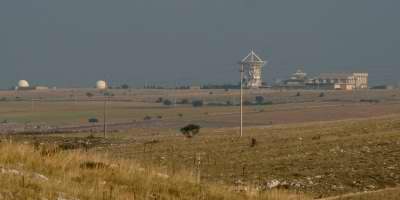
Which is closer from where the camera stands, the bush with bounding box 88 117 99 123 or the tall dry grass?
the tall dry grass

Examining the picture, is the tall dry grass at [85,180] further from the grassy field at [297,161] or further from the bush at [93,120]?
the bush at [93,120]

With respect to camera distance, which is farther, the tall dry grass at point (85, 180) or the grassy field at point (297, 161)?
the grassy field at point (297, 161)

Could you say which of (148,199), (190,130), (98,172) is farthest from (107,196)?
(190,130)

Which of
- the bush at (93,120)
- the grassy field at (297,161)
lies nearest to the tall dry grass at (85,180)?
the grassy field at (297,161)

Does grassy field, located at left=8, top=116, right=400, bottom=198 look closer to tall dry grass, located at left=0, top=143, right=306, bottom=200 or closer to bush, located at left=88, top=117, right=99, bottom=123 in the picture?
tall dry grass, located at left=0, top=143, right=306, bottom=200

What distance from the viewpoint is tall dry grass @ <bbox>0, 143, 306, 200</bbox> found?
12820 millimetres

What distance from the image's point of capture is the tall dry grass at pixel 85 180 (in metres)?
12.8

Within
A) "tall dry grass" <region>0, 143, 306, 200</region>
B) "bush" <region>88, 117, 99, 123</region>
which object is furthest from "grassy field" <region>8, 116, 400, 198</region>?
"bush" <region>88, 117, 99, 123</region>

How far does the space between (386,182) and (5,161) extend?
1479cm

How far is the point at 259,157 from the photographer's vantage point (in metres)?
35.8

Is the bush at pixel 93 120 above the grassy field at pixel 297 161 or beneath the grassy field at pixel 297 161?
above

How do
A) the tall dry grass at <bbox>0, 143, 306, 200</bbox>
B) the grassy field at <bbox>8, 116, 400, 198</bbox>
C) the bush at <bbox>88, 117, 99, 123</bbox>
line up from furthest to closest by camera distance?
1. the bush at <bbox>88, 117, 99, 123</bbox>
2. the grassy field at <bbox>8, 116, 400, 198</bbox>
3. the tall dry grass at <bbox>0, 143, 306, 200</bbox>

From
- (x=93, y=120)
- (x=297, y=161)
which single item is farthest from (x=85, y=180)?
(x=93, y=120)

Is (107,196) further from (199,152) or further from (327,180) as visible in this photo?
(199,152)
